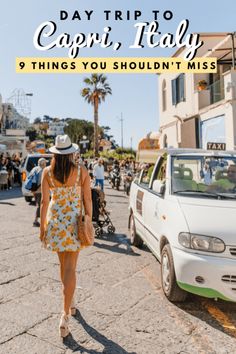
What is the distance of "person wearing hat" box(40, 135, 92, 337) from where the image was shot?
3055 mm

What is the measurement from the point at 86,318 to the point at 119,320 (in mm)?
324

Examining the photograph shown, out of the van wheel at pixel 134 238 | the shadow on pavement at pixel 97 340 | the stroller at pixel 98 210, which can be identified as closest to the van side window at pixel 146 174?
the van wheel at pixel 134 238

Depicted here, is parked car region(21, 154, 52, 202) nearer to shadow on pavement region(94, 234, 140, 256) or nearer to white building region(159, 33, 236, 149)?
shadow on pavement region(94, 234, 140, 256)

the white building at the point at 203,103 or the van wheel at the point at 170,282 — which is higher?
the white building at the point at 203,103

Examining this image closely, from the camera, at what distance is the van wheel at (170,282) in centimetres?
367

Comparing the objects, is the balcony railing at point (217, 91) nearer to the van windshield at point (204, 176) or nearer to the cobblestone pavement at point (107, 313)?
the van windshield at point (204, 176)

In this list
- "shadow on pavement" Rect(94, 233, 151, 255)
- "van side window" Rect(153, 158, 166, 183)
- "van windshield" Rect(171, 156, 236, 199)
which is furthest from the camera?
"shadow on pavement" Rect(94, 233, 151, 255)

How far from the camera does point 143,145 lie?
30094mm

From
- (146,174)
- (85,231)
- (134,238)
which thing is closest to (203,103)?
(146,174)

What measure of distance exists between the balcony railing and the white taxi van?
12.0 meters

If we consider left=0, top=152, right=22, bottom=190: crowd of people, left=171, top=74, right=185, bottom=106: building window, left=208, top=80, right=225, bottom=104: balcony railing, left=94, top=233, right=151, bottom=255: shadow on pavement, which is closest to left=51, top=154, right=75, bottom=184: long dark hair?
left=94, top=233, right=151, bottom=255: shadow on pavement

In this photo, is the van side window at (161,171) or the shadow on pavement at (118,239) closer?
the van side window at (161,171)

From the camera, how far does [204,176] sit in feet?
15.6

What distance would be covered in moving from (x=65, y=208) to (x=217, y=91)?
1537cm
